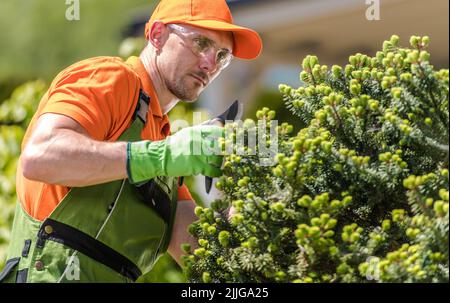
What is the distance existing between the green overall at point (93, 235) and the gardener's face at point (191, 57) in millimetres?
219

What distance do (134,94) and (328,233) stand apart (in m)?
0.96

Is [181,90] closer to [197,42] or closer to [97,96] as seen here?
[197,42]

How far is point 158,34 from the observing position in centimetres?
284

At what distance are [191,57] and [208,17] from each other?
0.54 feet

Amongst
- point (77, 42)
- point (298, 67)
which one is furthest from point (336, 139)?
point (77, 42)

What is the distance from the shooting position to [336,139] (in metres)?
2.15

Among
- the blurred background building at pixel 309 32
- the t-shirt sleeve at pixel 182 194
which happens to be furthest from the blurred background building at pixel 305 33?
the t-shirt sleeve at pixel 182 194

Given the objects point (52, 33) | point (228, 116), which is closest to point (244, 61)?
point (52, 33)

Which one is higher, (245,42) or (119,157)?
(245,42)

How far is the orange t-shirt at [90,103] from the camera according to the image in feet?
7.68

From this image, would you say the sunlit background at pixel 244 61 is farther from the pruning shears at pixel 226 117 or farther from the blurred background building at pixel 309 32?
the pruning shears at pixel 226 117

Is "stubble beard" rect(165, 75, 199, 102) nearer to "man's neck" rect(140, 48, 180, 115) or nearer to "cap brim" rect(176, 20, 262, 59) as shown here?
"man's neck" rect(140, 48, 180, 115)
